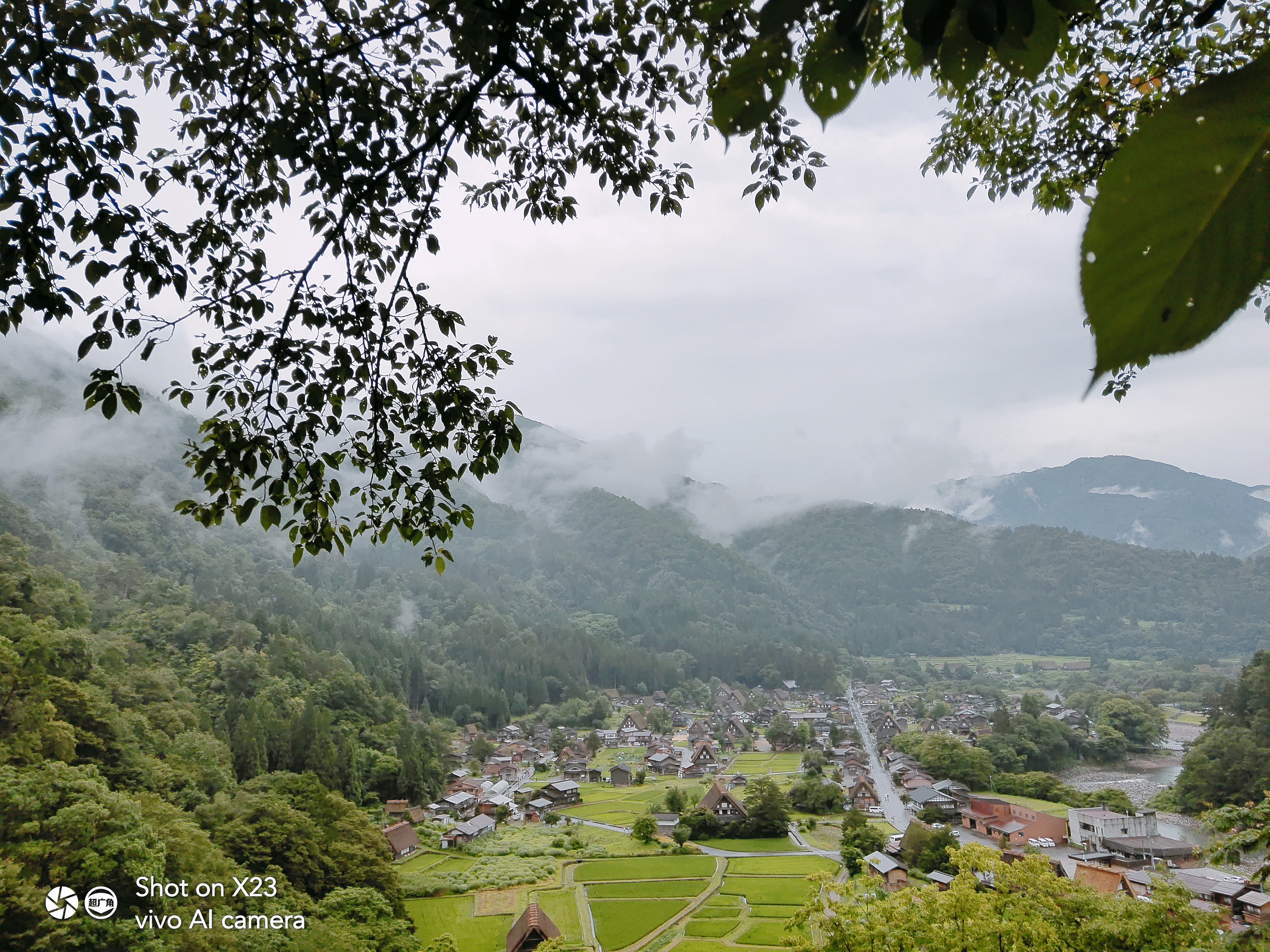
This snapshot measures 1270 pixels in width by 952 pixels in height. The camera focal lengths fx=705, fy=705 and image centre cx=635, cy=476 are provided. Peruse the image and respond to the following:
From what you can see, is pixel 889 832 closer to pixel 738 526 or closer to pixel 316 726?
pixel 316 726

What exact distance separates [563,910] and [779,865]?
16.1 ft

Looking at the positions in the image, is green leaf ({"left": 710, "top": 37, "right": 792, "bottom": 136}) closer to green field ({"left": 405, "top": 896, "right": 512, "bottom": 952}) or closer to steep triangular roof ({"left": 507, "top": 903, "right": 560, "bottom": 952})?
steep triangular roof ({"left": 507, "top": 903, "right": 560, "bottom": 952})

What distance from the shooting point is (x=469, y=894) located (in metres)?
13.1

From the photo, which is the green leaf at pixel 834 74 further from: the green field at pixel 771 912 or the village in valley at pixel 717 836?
the green field at pixel 771 912

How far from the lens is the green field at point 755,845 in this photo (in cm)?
1606

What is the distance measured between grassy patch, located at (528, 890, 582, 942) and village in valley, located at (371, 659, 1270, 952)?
5cm

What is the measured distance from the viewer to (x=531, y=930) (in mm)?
10797

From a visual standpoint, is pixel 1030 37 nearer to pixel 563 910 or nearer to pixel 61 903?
pixel 61 903

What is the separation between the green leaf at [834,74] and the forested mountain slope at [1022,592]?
192ft

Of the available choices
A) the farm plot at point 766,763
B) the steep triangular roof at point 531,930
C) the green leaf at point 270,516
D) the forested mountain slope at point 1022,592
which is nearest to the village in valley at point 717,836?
the steep triangular roof at point 531,930

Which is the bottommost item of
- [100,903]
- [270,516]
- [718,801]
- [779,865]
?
[779,865]

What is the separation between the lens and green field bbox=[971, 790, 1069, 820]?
17281mm

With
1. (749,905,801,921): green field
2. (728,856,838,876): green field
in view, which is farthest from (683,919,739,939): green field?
(728,856,838,876): green field

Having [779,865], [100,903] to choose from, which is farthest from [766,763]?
[100,903]
